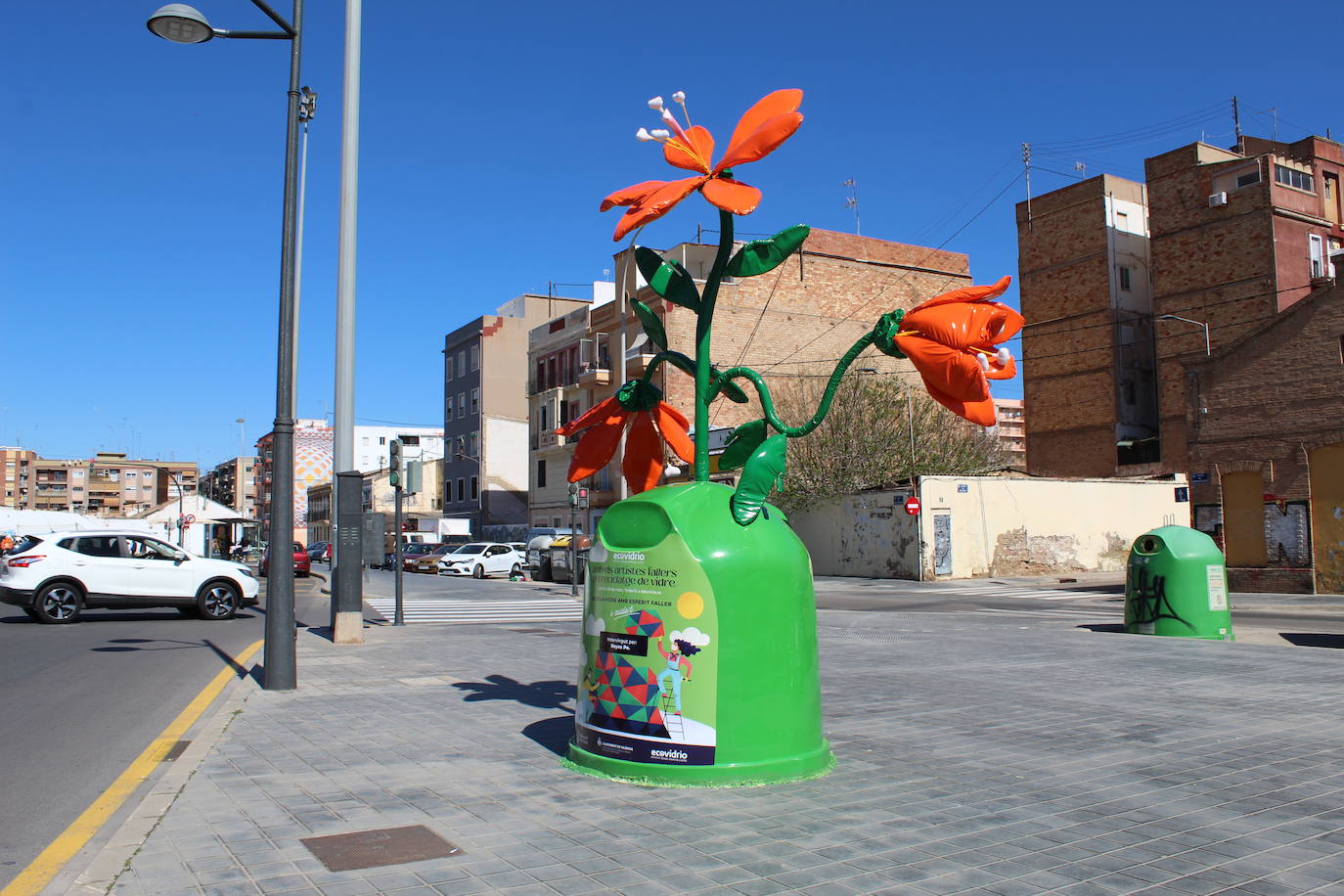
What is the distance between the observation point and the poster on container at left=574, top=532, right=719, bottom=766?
5715mm

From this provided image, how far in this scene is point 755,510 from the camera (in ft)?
Answer: 19.8

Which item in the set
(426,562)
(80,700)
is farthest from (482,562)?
(80,700)

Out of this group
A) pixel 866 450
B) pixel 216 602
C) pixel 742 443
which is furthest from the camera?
pixel 866 450

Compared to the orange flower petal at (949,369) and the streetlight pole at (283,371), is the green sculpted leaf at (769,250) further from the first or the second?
the streetlight pole at (283,371)

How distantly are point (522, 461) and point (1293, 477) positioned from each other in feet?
156

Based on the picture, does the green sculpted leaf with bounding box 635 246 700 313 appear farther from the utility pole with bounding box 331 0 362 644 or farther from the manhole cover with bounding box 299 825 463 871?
the utility pole with bounding box 331 0 362 644

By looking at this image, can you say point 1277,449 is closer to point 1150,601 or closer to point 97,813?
point 1150,601

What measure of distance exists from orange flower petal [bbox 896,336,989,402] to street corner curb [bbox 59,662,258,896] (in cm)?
450

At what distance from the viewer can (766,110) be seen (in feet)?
20.7

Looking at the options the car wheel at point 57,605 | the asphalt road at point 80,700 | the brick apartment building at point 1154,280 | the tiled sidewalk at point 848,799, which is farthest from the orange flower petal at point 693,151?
the brick apartment building at point 1154,280

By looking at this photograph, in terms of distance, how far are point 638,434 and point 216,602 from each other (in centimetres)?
1412

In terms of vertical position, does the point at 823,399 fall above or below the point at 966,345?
below

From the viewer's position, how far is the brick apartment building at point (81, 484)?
17277cm

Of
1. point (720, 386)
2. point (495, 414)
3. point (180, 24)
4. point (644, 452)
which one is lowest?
point (644, 452)
